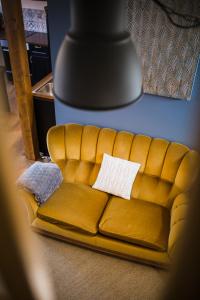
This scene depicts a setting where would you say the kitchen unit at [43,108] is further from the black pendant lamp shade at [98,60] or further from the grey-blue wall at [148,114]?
the black pendant lamp shade at [98,60]

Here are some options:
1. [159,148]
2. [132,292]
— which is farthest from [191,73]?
[132,292]

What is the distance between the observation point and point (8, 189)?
316 millimetres

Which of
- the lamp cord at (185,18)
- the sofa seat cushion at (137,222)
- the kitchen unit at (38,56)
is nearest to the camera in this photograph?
the lamp cord at (185,18)

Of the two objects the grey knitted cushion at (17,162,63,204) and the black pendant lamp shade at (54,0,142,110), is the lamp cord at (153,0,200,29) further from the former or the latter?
the grey knitted cushion at (17,162,63,204)

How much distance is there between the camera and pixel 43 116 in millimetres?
3617

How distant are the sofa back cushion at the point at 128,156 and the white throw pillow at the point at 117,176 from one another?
62 mm

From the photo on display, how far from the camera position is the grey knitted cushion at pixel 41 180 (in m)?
2.69

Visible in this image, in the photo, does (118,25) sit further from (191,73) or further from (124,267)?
(124,267)

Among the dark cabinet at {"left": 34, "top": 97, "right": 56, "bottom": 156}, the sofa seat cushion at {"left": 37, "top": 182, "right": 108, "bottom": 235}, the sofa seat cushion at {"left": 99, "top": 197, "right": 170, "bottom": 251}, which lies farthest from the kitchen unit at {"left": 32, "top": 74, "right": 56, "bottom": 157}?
the sofa seat cushion at {"left": 99, "top": 197, "right": 170, "bottom": 251}

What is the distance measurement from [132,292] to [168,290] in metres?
2.34

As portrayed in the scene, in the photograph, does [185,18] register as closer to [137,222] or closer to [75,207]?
[137,222]

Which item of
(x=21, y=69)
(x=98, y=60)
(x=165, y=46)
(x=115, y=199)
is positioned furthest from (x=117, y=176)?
(x=98, y=60)

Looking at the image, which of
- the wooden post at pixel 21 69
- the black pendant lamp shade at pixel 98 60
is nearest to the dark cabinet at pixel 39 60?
the wooden post at pixel 21 69

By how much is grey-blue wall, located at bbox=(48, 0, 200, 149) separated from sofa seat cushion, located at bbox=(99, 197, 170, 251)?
0.71 meters
